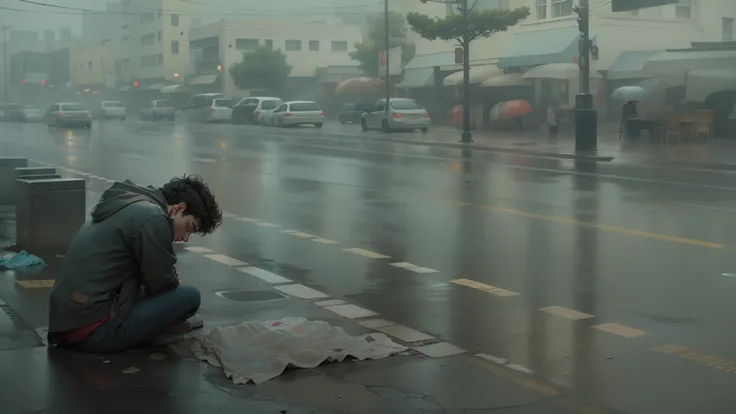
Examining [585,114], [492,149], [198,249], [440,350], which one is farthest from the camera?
[492,149]

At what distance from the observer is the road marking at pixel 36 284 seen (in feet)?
29.0

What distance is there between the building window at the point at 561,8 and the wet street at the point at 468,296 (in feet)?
99.9

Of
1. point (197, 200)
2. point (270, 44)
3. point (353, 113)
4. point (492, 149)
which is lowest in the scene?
point (492, 149)

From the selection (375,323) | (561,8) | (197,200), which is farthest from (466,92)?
(197,200)

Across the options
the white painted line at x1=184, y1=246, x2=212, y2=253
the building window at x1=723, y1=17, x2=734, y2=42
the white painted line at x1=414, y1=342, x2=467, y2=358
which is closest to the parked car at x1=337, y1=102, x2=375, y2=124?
the building window at x1=723, y1=17, x2=734, y2=42

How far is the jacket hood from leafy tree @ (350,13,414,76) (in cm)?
6969

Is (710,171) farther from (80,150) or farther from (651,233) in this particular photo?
(80,150)

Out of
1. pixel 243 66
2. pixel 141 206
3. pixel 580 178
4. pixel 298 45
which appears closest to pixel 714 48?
pixel 580 178

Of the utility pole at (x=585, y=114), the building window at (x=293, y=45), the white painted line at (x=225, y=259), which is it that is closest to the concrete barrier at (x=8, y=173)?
the white painted line at (x=225, y=259)

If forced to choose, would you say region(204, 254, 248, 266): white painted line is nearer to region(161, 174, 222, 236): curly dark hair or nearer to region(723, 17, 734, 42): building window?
region(161, 174, 222, 236): curly dark hair

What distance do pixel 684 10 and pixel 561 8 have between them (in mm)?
5983

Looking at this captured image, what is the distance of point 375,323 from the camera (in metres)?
7.58

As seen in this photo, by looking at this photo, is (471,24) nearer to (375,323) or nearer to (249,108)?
(249,108)

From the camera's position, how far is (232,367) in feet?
20.1
